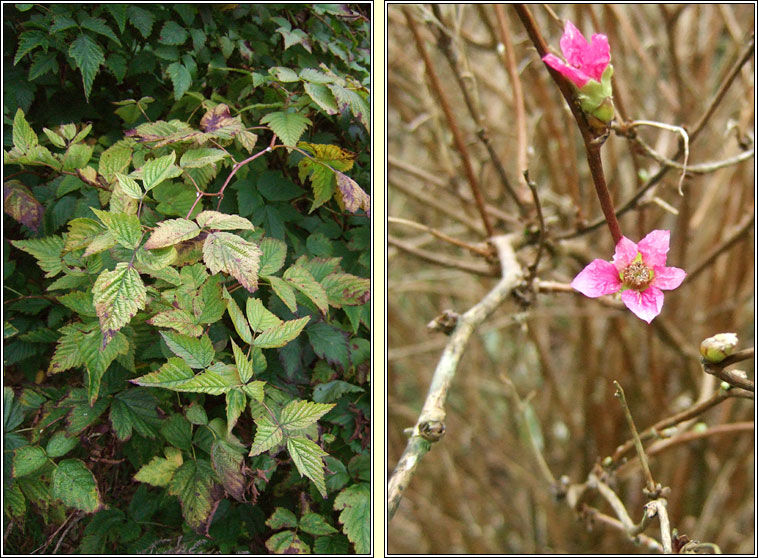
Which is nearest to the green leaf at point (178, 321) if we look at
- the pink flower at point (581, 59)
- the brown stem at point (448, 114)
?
the pink flower at point (581, 59)

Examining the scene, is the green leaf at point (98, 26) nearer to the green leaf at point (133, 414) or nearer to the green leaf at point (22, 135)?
the green leaf at point (22, 135)

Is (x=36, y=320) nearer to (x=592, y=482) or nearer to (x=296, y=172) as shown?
(x=296, y=172)

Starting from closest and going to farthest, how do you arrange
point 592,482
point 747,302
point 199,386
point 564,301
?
point 199,386, point 592,482, point 747,302, point 564,301

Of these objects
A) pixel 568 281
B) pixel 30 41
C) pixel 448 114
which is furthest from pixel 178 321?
pixel 568 281

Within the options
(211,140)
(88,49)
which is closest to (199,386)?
(211,140)

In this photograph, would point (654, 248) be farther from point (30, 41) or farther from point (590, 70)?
point (30, 41)
